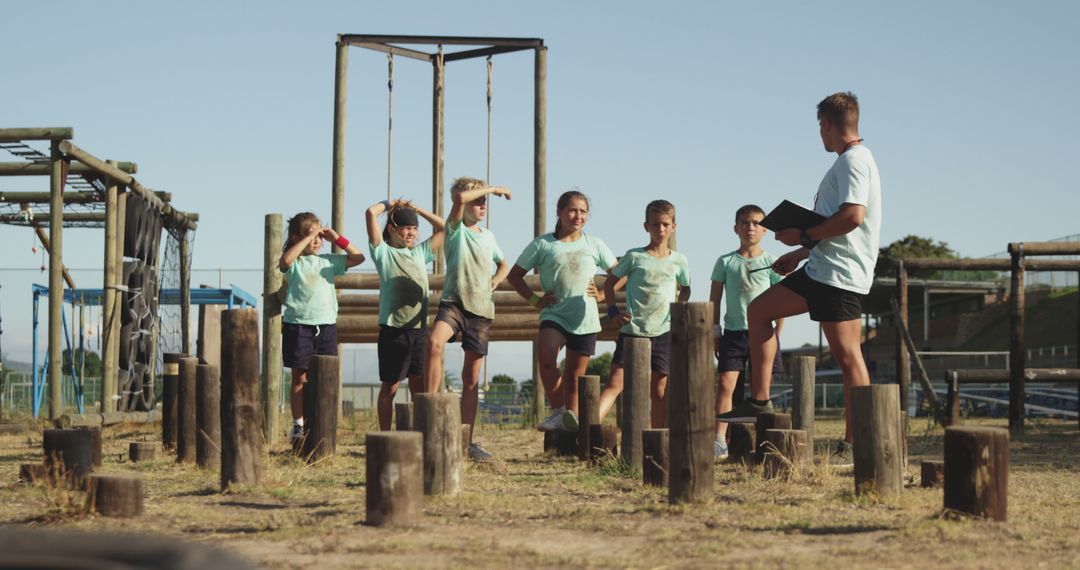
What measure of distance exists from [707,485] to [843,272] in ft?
5.78

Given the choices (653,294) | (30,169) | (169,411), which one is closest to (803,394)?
(653,294)

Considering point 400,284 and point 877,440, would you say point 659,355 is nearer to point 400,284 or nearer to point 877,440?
point 400,284

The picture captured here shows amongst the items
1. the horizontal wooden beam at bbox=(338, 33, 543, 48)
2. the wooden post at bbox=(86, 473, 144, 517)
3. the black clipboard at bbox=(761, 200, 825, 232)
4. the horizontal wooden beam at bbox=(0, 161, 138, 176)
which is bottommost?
the wooden post at bbox=(86, 473, 144, 517)

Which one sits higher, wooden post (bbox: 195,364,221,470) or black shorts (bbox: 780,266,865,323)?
black shorts (bbox: 780,266,865,323)

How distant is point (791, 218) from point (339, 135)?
7.10 m

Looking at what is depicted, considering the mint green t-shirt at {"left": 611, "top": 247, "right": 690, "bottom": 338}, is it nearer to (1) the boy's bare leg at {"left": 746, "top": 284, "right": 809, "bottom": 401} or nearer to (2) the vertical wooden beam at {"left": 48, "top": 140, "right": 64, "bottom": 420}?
(1) the boy's bare leg at {"left": 746, "top": 284, "right": 809, "bottom": 401}

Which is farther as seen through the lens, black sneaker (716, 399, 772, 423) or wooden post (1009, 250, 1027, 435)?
wooden post (1009, 250, 1027, 435)

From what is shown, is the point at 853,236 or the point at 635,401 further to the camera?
the point at 635,401

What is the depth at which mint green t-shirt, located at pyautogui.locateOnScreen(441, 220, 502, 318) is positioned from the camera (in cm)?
843

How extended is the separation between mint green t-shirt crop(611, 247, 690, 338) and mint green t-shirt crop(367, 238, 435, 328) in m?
1.44

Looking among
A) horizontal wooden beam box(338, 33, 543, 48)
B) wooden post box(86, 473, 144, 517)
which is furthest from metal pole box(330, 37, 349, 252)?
wooden post box(86, 473, 144, 517)

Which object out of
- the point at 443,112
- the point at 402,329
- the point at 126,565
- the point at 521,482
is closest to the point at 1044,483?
the point at 521,482

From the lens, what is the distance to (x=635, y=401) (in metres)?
7.41

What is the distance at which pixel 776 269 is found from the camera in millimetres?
7516
